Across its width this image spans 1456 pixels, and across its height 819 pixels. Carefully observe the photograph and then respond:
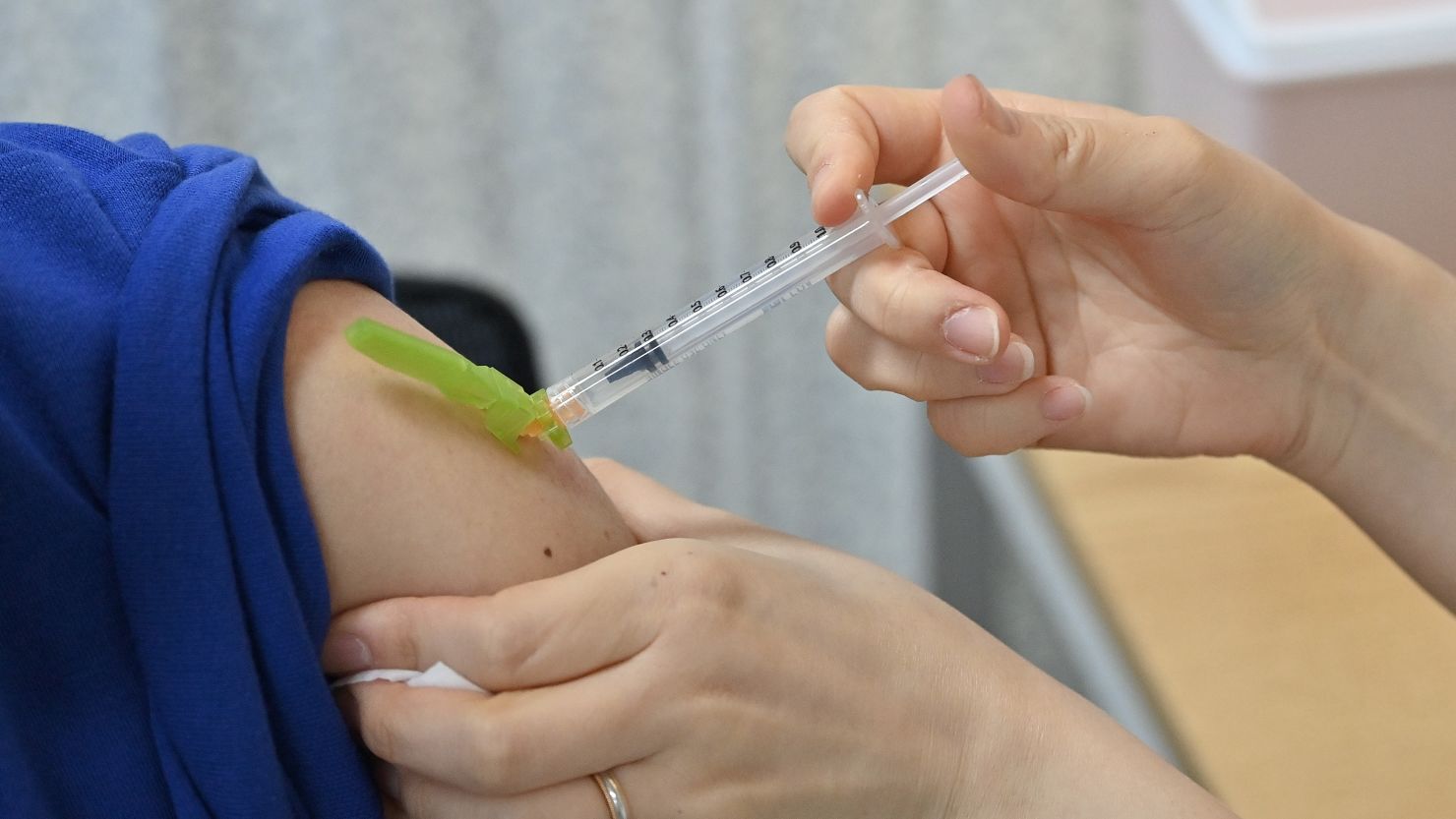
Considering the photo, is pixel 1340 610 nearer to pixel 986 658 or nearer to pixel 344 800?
pixel 986 658

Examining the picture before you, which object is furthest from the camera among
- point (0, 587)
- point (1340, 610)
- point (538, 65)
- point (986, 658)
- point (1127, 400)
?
point (538, 65)

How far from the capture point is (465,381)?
738 mm

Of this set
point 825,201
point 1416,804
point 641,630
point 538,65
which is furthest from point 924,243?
point 538,65

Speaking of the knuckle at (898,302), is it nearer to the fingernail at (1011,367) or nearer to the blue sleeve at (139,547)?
the fingernail at (1011,367)

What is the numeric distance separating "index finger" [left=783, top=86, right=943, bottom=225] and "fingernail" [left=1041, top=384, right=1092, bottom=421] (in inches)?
8.2

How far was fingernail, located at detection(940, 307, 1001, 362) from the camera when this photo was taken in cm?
85

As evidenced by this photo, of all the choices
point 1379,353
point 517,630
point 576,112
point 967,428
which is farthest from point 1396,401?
point 576,112

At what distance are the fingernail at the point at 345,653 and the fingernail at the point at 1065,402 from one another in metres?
0.53

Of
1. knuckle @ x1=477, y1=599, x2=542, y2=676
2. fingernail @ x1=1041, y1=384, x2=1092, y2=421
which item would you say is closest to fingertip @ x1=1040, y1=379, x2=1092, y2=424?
fingernail @ x1=1041, y1=384, x2=1092, y2=421

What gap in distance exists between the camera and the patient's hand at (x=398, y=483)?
28.0 inches

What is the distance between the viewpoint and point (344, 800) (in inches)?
27.1

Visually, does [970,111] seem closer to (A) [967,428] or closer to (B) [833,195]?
(B) [833,195]

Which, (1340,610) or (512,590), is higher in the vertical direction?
(512,590)

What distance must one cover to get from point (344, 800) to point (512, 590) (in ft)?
0.46
